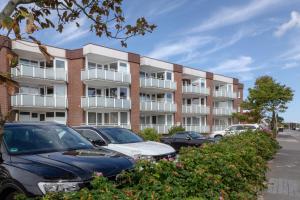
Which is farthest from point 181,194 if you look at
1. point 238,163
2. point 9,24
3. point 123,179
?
point 238,163

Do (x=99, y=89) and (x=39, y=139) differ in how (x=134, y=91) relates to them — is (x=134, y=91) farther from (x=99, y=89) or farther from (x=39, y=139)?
(x=39, y=139)

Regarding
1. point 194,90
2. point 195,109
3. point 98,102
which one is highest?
point 194,90

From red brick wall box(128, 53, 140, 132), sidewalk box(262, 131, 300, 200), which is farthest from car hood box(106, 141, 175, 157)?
red brick wall box(128, 53, 140, 132)

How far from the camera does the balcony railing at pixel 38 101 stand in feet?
98.8

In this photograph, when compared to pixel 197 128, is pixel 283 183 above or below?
above

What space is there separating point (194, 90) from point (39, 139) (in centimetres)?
4456

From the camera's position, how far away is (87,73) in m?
34.2

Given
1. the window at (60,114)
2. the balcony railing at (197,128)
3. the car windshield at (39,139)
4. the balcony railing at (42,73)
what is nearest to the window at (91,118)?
the window at (60,114)

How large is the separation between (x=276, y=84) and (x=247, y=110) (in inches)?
202

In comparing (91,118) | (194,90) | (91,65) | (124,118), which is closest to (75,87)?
(91,65)

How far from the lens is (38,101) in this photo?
31.6 meters

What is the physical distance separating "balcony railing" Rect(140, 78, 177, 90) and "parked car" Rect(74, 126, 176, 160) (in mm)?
29065

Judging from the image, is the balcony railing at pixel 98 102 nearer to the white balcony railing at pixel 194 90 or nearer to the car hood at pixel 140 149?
the white balcony railing at pixel 194 90

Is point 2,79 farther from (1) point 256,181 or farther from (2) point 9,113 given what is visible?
(1) point 256,181
